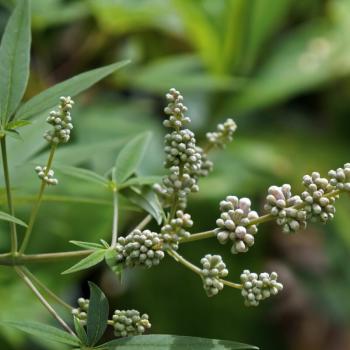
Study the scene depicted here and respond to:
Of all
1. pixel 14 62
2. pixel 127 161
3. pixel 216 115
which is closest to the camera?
pixel 14 62

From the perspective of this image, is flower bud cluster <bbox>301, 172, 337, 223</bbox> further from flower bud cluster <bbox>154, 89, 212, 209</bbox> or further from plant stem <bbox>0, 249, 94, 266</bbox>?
plant stem <bbox>0, 249, 94, 266</bbox>

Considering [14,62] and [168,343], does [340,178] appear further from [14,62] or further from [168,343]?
[14,62]

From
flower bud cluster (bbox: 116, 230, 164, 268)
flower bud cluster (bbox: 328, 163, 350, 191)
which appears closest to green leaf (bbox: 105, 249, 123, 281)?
flower bud cluster (bbox: 116, 230, 164, 268)

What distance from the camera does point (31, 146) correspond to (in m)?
1.08

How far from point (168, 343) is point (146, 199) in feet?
0.67

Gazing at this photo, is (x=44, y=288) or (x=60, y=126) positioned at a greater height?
(x=60, y=126)

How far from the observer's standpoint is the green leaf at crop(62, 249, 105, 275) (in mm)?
713

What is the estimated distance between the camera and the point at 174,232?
74cm

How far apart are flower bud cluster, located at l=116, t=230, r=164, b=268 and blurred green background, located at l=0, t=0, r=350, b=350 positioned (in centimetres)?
108

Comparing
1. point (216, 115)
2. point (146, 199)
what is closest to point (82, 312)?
point (146, 199)

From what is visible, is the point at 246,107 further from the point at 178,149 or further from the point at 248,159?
the point at 178,149

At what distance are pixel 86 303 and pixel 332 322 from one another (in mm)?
1837

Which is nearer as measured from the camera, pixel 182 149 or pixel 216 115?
pixel 182 149

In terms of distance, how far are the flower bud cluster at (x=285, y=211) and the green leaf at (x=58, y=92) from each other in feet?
0.73
